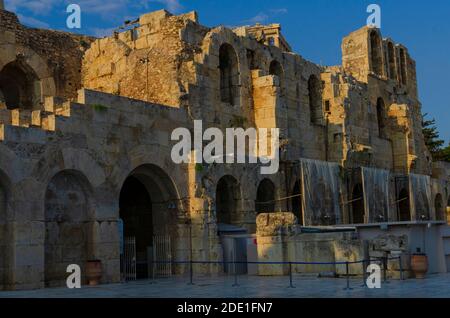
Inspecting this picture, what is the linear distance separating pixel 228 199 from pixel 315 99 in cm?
1035

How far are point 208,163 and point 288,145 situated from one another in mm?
6480

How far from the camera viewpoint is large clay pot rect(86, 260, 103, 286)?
17.8 metres

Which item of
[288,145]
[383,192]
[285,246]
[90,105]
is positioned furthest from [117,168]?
[383,192]

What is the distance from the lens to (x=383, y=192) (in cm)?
3309

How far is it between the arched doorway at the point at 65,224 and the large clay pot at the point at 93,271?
2.03ft

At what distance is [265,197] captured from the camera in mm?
26859

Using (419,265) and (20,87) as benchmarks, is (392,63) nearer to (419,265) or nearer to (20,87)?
(20,87)

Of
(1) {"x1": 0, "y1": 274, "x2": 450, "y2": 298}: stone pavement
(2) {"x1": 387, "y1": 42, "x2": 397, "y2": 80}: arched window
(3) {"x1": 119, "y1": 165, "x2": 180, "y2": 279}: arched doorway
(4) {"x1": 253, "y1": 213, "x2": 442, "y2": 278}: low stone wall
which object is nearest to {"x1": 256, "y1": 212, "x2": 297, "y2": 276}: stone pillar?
(4) {"x1": 253, "y1": 213, "x2": 442, "y2": 278}: low stone wall

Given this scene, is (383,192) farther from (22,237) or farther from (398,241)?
(22,237)

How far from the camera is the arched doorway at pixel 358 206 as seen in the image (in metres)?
32.2

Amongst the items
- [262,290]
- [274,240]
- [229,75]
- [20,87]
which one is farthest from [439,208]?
[262,290]

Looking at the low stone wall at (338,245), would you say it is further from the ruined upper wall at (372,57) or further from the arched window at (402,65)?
the arched window at (402,65)

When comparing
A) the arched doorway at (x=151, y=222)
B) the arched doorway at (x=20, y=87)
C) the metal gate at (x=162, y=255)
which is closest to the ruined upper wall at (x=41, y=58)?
the arched doorway at (x=20, y=87)
